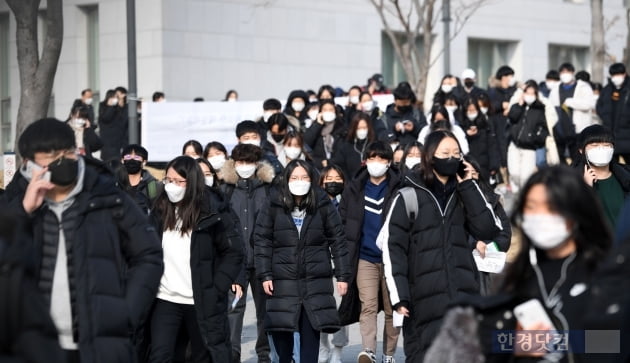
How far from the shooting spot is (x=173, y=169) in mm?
9820

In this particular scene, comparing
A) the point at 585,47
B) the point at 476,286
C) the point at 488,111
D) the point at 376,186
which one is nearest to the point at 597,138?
the point at 476,286

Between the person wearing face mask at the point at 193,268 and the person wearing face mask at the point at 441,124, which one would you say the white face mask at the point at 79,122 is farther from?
the person wearing face mask at the point at 193,268

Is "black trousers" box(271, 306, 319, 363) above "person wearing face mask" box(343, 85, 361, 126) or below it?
below

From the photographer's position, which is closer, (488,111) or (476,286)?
(476,286)

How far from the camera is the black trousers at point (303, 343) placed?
35.8ft

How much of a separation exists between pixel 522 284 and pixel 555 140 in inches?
666

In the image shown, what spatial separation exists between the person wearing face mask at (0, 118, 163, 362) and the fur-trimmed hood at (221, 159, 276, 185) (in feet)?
18.6

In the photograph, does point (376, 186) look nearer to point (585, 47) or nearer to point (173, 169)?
point (173, 169)

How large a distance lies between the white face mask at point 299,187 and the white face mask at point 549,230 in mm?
5976

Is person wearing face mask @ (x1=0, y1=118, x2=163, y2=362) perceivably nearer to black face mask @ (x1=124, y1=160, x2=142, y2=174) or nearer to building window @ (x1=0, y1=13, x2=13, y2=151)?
black face mask @ (x1=124, y1=160, x2=142, y2=174)

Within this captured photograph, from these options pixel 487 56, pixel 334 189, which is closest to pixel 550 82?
pixel 334 189

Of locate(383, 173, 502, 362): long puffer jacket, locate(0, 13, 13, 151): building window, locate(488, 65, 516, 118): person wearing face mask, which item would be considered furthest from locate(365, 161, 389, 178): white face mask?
locate(0, 13, 13, 151): building window

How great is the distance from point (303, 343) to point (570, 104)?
1310 cm

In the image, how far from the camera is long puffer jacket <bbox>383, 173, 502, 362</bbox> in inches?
355
